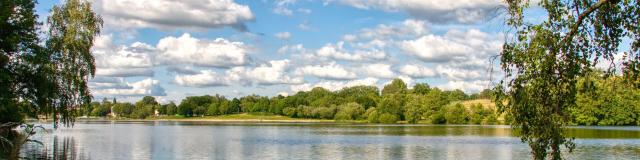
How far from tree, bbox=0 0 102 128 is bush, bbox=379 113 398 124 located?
341 ft

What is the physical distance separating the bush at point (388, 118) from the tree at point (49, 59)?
103869 millimetres

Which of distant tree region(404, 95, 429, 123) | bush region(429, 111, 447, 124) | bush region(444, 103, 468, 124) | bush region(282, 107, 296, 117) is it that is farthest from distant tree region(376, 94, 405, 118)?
bush region(282, 107, 296, 117)

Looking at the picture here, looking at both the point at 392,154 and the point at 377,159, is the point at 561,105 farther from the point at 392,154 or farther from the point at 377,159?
the point at 392,154

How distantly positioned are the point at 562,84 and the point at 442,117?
129 meters

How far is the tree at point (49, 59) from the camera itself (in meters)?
32.6

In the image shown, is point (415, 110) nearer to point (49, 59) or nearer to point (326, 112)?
point (326, 112)

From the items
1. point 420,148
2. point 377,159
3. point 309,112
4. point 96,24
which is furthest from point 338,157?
point 309,112

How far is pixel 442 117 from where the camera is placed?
458ft

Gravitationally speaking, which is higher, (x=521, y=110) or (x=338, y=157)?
(x=521, y=110)

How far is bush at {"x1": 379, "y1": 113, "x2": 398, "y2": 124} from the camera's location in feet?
469

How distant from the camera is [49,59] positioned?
123ft

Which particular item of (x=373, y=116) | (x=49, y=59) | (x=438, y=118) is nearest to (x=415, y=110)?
(x=438, y=118)

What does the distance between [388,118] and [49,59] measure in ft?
364

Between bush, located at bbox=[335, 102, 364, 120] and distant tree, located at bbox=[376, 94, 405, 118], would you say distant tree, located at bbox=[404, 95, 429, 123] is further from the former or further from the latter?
bush, located at bbox=[335, 102, 364, 120]
